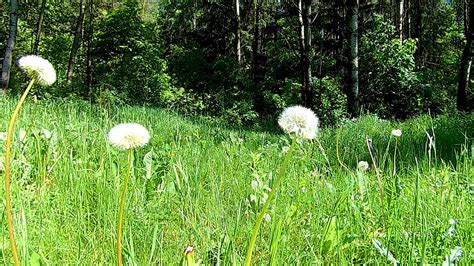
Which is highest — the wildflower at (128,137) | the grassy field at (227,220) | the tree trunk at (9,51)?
the tree trunk at (9,51)

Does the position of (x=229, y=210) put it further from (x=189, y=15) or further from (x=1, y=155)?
(x=189, y=15)

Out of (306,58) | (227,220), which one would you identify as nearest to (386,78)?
(306,58)

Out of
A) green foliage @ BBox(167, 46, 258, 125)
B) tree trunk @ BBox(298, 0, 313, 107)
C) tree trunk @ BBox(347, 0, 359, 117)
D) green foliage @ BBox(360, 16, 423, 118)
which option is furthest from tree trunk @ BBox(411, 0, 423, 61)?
tree trunk @ BBox(347, 0, 359, 117)

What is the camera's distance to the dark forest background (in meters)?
14.9

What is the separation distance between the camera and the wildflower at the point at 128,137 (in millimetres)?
847

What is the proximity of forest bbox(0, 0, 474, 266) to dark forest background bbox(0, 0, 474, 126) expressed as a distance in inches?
3.4

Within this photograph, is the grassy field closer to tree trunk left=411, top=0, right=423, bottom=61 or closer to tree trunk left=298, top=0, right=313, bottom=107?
tree trunk left=298, top=0, right=313, bottom=107

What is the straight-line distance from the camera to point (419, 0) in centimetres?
2862

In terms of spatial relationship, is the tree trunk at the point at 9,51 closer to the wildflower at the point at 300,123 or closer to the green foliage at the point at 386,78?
the green foliage at the point at 386,78

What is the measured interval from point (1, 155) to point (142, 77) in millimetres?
17328

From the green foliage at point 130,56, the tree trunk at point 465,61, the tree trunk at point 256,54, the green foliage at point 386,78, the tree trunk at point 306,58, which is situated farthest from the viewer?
the tree trunk at point 256,54

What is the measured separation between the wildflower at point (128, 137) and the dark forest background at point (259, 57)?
34.1 feet

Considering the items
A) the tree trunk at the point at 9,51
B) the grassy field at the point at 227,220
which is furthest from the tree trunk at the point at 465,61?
the tree trunk at the point at 9,51

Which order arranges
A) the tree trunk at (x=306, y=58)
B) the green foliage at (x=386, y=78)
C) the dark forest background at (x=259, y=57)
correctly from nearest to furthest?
the tree trunk at (x=306, y=58) < the dark forest background at (x=259, y=57) < the green foliage at (x=386, y=78)
